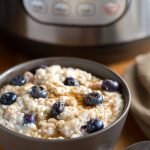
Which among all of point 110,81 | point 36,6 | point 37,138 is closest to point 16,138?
point 37,138

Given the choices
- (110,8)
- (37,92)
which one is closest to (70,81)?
(37,92)

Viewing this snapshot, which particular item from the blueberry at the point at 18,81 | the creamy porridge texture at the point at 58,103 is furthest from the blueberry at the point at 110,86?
the blueberry at the point at 18,81

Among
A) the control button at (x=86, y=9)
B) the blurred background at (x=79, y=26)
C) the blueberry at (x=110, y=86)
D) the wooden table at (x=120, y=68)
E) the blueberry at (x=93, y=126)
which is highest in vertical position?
the control button at (x=86, y=9)

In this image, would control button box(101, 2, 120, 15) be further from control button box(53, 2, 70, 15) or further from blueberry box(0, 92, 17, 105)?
blueberry box(0, 92, 17, 105)

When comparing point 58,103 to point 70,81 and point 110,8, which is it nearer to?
point 70,81

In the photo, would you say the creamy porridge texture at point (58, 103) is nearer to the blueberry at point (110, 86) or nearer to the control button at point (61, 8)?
the blueberry at point (110, 86)
